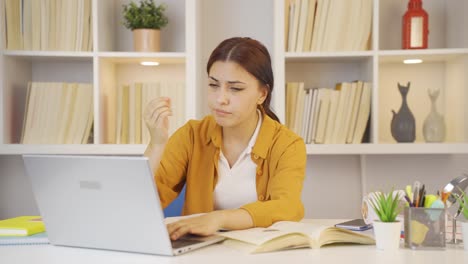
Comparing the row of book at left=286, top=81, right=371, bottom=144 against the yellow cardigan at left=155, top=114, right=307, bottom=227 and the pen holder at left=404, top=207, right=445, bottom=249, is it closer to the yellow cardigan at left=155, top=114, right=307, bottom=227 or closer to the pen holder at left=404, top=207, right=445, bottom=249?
the yellow cardigan at left=155, top=114, right=307, bottom=227

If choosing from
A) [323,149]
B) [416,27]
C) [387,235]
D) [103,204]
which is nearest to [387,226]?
[387,235]

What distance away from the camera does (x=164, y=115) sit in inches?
77.4

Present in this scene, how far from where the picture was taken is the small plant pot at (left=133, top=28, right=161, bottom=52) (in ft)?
9.70

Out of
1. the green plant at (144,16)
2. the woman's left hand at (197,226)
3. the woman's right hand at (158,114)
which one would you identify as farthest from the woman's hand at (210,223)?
the green plant at (144,16)

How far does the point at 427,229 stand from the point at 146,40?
6.09ft

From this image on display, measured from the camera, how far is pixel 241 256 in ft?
4.43

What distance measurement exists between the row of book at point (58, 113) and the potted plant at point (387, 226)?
1814mm

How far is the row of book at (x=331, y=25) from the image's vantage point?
9.53 feet

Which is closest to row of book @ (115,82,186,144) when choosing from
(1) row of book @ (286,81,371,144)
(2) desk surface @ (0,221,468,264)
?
(1) row of book @ (286,81,371,144)

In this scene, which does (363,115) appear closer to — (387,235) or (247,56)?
(247,56)

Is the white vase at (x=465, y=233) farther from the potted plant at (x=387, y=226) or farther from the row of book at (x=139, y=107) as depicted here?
the row of book at (x=139, y=107)

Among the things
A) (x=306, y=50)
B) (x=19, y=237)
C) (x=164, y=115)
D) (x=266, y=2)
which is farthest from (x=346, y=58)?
(x=19, y=237)

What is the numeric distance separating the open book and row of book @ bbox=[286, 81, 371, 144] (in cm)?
142

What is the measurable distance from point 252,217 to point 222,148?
0.53 meters
